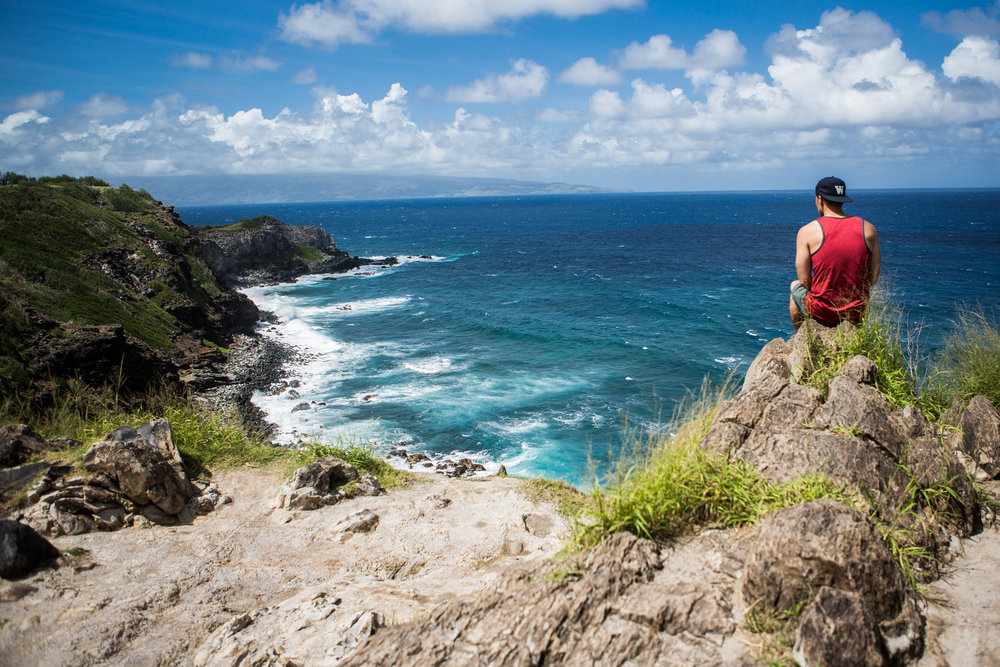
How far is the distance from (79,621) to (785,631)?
24.3ft

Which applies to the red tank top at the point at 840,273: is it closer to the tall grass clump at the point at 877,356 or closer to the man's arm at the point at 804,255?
the man's arm at the point at 804,255

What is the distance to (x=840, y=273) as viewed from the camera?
23.9 feet

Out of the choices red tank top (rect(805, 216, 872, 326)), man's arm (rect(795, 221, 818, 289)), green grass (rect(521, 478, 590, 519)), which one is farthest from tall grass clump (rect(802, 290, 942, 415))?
green grass (rect(521, 478, 590, 519))

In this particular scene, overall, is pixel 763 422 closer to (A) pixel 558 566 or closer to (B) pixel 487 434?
(A) pixel 558 566

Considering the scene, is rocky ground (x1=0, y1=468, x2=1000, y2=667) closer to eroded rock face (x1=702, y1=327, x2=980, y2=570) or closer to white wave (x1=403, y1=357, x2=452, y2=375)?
eroded rock face (x1=702, y1=327, x2=980, y2=570)

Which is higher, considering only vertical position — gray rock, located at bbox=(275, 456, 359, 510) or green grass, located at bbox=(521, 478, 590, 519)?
gray rock, located at bbox=(275, 456, 359, 510)

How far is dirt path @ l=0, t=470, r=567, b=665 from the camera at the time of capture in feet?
19.2

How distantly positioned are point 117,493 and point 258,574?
10.6 ft

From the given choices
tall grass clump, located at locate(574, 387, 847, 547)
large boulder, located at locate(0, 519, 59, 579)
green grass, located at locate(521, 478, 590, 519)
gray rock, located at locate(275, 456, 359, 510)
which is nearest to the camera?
tall grass clump, located at locate(574, 387, 847, 547)

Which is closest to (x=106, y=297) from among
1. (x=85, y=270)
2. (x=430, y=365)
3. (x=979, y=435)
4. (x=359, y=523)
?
(x=85, y=270)

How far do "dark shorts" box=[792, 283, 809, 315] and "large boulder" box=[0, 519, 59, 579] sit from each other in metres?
11.0

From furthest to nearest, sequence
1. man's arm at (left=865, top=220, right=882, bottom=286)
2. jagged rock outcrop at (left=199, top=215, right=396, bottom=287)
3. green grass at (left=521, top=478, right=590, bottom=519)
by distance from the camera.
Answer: jagged rock outcrop at (left=199, top=215, right=396, bottom=287) < green grass at (left=521, top=478, right=590, bottom=519) < man's arm at (left=865, top=220, right=882, bottom=286)

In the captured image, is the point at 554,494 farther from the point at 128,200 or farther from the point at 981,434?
the point at 128,200

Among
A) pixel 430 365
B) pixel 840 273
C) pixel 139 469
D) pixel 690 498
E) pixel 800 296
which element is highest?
pixel 840 273
